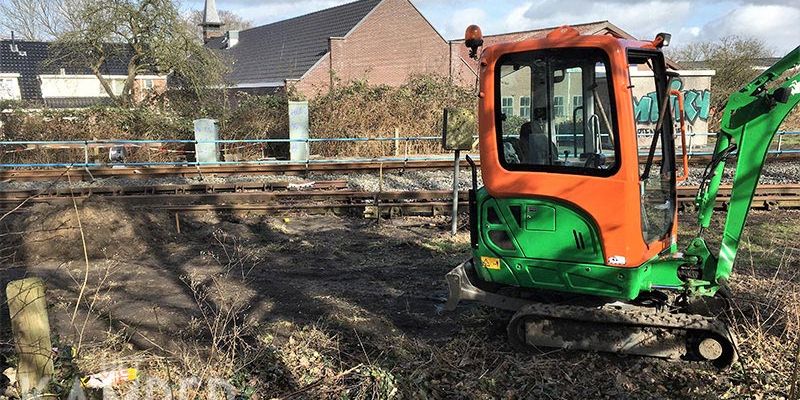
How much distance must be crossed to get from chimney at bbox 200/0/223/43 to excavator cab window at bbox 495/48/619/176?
55337 mm

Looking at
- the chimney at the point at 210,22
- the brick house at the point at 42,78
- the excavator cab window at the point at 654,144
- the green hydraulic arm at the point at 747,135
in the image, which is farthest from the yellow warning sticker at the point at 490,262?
the chimney at the point at 210,22

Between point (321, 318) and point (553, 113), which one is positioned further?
point (321, 318)

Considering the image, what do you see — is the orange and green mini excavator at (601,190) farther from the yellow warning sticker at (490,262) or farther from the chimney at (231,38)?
the chimney at (231,38)

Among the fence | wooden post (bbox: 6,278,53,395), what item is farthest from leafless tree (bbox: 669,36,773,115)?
wooden post (bbox: 6,278,53,395)

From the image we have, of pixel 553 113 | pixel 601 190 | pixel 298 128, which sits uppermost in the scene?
pixel 298 128

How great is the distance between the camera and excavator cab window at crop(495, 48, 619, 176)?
4340mm

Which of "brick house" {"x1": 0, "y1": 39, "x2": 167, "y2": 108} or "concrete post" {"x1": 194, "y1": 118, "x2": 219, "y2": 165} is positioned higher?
"brick house" {"x1": 0, "y1": 39, "x2": 167, "y2": 108}

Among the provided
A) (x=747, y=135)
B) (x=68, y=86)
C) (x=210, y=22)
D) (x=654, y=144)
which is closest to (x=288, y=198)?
(x=654, y=144)

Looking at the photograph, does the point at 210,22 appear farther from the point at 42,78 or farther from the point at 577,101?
the point at 577,101

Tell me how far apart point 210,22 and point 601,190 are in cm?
5709

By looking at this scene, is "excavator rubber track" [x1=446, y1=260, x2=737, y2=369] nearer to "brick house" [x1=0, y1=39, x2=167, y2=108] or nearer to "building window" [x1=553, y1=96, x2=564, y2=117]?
"building window" [x1=553, y1=96, x2=564, y2=117]

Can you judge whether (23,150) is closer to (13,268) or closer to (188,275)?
(13,268)

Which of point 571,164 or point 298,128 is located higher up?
point 298,128

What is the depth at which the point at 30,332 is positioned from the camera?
141 inches
